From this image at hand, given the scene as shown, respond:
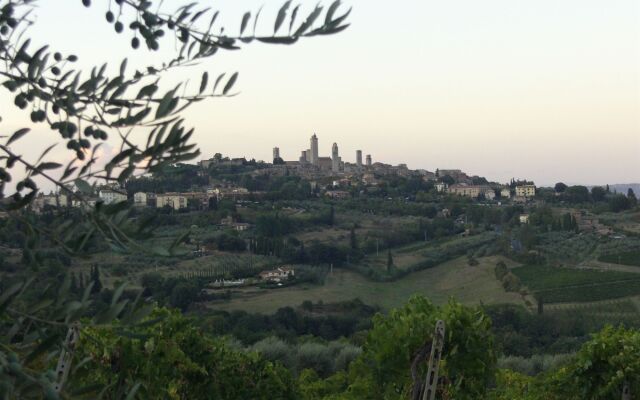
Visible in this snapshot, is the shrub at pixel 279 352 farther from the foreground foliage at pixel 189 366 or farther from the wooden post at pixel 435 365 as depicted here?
the wooden post at pixel 435 365

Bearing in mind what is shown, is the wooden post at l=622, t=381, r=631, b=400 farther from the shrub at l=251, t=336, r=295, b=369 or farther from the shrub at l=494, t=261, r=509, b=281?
the shrub at l=494, t=261, r=509, b=281

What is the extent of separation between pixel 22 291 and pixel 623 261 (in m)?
38.4

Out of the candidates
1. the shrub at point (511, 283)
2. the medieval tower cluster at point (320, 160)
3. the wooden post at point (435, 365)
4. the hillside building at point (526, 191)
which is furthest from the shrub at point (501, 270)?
the medieval tower cluster at point (320, 160)

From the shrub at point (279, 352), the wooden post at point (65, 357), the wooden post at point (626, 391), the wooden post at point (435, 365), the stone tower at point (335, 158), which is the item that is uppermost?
the stone tower at point (335, 158)

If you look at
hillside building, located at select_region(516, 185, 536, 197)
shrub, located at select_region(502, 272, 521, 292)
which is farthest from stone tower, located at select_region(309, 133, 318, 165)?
shrub, located at select_region(502, 272, 521, 292)

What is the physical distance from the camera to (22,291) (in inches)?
59.4

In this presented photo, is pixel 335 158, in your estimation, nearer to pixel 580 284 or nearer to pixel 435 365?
pixel 580 284

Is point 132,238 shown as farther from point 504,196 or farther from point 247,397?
point 504,196

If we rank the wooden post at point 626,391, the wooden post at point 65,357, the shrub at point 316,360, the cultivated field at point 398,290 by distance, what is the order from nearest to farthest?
the wooden post at point 65,357 → the wooden post at point 626,391 → the shrub at point 316,360 → the cultivated field at point 398,290

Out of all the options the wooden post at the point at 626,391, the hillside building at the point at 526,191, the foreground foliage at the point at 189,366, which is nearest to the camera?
the wooden post at the point at 626,391

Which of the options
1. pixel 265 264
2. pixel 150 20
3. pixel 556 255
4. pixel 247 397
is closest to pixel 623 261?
pixel 556 255

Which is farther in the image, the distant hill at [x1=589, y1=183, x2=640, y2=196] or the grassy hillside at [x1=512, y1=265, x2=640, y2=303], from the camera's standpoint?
the distant hill at [x1=589, y1=183, x2=640, y2=196]

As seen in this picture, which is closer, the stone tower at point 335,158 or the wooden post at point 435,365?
the wooden post at point 435,365

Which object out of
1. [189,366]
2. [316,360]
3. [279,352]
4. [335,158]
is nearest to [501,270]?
[316,360]
